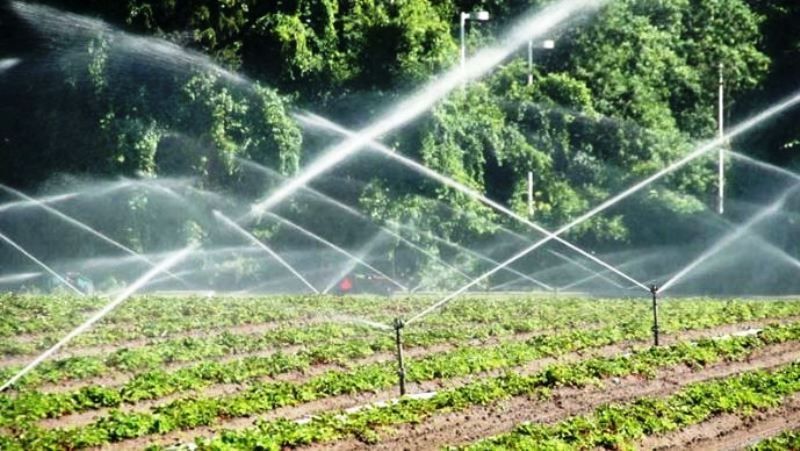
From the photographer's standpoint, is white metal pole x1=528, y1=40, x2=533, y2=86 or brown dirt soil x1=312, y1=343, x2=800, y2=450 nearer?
brown dirt soil x1=312, y1=343, x2=800, y2=450

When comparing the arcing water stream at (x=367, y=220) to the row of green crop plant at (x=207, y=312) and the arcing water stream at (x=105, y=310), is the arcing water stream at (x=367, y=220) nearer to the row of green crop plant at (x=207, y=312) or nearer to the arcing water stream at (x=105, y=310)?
the arcing water stream at (x=105, y=310)

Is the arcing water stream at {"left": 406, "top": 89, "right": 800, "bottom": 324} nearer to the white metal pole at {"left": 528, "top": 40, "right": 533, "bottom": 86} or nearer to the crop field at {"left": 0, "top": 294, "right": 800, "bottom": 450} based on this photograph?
the white metal pole at {"left": 528, "top": 40, "right": 533, "bottom": 86}

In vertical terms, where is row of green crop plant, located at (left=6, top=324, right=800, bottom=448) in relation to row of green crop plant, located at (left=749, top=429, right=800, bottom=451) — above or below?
above

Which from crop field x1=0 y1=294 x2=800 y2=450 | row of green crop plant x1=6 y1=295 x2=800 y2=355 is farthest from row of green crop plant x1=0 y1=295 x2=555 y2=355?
crop field x1=0 y1=294 x2=800 y2=450

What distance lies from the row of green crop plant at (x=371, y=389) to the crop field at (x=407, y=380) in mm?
34

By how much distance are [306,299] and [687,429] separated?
18.6 meters

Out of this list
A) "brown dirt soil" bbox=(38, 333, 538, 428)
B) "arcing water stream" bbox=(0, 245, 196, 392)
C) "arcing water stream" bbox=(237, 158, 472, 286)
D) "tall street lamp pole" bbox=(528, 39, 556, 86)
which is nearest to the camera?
"brown dirt soil" bbox=(38, 333, 538, 428)

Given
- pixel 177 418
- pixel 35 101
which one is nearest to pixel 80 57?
pixel 35 101

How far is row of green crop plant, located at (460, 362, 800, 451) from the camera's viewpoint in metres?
13.9

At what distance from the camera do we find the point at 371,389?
17641 mm

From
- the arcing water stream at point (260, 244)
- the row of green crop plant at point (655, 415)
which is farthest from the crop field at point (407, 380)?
the arcing water stream at point (260, 244)

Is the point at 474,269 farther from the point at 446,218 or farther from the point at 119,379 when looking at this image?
the point at 119,379

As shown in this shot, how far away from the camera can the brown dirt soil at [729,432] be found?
1433 centimetres

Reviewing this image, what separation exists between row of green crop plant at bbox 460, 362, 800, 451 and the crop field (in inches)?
1.3
